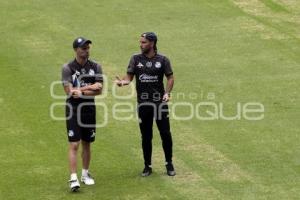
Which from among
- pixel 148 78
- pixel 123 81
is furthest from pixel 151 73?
pixel 123 81

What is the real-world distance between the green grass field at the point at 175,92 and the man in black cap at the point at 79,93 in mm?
849

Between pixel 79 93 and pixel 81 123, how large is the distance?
0.59 meters

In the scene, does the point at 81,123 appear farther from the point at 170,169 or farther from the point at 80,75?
the point at 170,169

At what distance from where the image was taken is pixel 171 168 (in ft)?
46.6

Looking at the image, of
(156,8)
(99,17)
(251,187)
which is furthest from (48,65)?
(251,187)

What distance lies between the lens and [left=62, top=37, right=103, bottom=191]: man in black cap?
13297mm

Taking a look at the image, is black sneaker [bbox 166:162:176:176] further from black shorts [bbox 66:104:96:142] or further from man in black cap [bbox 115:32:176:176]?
black shorts [bbox 66:104:96:142]

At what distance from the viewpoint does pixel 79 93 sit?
13227mm

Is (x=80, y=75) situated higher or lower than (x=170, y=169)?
higher

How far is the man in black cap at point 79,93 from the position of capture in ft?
43.6

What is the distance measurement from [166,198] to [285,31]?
11898 millimetres

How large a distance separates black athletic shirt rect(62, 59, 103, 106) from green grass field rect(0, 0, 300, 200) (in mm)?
1778

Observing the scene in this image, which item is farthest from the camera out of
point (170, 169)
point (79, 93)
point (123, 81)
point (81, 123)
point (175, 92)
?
point (175, 92)

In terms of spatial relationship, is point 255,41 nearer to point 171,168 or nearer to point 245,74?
point 245,74
